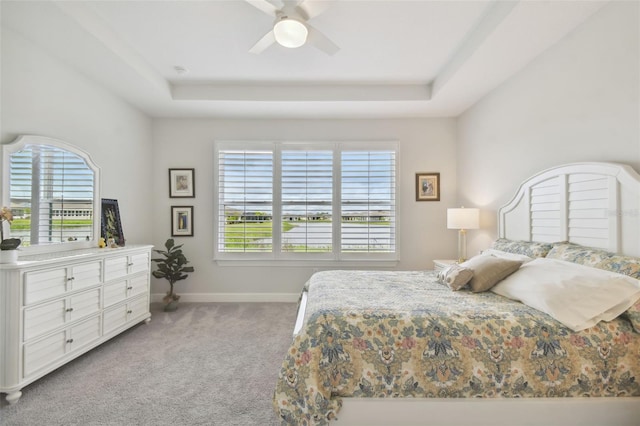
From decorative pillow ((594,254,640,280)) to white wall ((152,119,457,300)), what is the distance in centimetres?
241

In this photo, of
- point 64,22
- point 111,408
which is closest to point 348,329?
point 111,408

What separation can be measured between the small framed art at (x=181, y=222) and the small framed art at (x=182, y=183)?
215mm

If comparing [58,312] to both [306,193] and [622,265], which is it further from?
[622,265]

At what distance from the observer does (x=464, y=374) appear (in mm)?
1541

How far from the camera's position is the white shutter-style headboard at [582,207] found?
1.82 m

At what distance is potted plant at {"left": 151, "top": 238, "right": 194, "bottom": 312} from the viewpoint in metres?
3.79

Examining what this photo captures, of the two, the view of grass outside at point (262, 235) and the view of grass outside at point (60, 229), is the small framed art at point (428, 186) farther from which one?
the view of grass outside at point (60, 229)

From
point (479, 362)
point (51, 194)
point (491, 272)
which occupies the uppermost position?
point (51, 194)

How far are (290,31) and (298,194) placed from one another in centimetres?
241

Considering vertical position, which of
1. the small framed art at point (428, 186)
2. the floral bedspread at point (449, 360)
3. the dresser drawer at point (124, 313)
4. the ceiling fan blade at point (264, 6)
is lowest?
the dresser drawer at point (124, 313)

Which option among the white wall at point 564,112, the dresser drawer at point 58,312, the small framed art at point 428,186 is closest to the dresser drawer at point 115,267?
the dresser drawer at point 58,312

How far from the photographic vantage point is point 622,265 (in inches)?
66.5

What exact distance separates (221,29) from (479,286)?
294cm

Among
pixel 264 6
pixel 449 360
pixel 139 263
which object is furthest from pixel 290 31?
pixel 139 263
